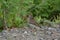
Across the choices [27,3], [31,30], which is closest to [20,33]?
[31,30]

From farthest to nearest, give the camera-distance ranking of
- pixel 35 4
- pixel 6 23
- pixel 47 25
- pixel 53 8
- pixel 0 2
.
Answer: pixel 53 8, pixel 35 4, pixel 47 25, pixel 6 23, pixel 0 2

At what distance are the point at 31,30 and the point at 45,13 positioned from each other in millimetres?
2383

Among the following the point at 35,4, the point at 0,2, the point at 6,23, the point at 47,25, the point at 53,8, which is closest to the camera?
the point at 0,2

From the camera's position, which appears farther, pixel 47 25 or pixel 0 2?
pixel 47 25

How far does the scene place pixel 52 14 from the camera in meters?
8.59

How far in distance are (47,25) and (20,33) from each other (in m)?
1.62

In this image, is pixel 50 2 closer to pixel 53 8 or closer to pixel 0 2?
pixel 53 8

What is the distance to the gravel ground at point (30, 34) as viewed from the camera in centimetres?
545

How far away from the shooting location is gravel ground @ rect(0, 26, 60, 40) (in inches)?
215

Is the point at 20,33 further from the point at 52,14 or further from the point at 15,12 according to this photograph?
the point at 52,14

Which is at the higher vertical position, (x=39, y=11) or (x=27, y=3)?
(x=27, y=3)

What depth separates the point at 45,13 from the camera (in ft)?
27.4

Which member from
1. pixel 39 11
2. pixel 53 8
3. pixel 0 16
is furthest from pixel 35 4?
pixel 0 16

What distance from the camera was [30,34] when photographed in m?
5.73
